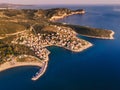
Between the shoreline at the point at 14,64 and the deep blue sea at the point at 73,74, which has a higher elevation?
the shoreline at the point at 14,64

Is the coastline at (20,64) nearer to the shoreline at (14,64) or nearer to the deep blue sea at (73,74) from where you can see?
the shoreline at (14,64)

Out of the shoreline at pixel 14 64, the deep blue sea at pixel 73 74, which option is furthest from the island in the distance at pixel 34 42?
the deep blue sea at pixel 73 74

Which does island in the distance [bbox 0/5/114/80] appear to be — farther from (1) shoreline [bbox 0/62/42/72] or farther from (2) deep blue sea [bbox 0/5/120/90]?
(2) deep blue sea [bbox 0/5/120/90]

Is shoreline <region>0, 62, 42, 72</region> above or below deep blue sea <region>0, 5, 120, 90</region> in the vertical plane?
above

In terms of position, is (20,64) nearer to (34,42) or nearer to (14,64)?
(14,64)

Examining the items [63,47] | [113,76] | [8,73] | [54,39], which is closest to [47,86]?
[8,73]

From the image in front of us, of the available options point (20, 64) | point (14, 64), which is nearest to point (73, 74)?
point (20, 64)

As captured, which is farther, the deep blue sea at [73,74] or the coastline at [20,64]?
the coastline at [20,64]

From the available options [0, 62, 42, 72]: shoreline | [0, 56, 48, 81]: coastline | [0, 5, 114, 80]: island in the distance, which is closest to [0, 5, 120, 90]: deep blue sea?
[0, 56, 48, 81]: coastline

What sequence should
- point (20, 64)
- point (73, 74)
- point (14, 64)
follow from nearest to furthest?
point (73, 74) → point (14, 64) → point (20, 64)

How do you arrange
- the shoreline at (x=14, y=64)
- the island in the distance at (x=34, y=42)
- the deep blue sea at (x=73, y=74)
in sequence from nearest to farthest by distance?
the deep blue sea at (x=73, y=74) < the shoreline at (x=14, y=64) < the island in the distance at (x=34, y=42)

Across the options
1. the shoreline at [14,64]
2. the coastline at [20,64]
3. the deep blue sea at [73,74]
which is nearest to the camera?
the deep blue sea at [73,74]

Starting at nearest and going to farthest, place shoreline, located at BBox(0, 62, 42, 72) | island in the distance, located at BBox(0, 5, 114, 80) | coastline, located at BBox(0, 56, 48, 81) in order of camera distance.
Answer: coastline, located at BBox(0, 56, 48, 81), shoreline, located at BBox(0, 62, 42, 72), island in the distance, located at BBox(0, 5, 114, 80)
